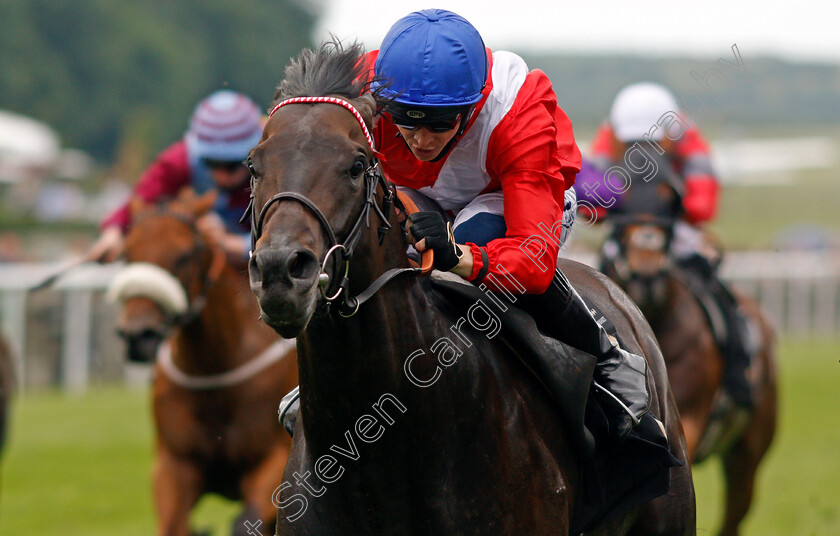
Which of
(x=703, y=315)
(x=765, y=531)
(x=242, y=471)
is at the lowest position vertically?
(x=765, y=531)

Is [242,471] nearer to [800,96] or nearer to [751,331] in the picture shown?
[751,331]

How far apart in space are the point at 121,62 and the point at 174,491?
4160 centimetres

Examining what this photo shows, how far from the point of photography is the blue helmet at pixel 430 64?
3.04 metres

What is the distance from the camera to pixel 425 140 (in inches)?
126

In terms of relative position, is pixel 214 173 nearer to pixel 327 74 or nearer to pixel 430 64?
pixel 430 64

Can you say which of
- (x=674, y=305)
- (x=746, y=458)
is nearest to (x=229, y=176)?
(x=674, y=305)

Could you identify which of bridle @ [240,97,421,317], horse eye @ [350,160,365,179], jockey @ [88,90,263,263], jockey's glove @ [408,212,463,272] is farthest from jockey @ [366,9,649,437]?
jockey @ [88,90,263,263]

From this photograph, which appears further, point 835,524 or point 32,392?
point 32,392

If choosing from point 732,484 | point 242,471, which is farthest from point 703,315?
point 242,471

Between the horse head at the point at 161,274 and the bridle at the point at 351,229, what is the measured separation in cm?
318

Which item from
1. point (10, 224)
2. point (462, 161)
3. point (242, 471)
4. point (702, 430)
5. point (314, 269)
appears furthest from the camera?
point (10, 224)

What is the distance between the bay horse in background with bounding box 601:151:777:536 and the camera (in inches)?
255

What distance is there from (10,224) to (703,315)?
623 inches

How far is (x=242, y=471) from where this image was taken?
5.70 meters
